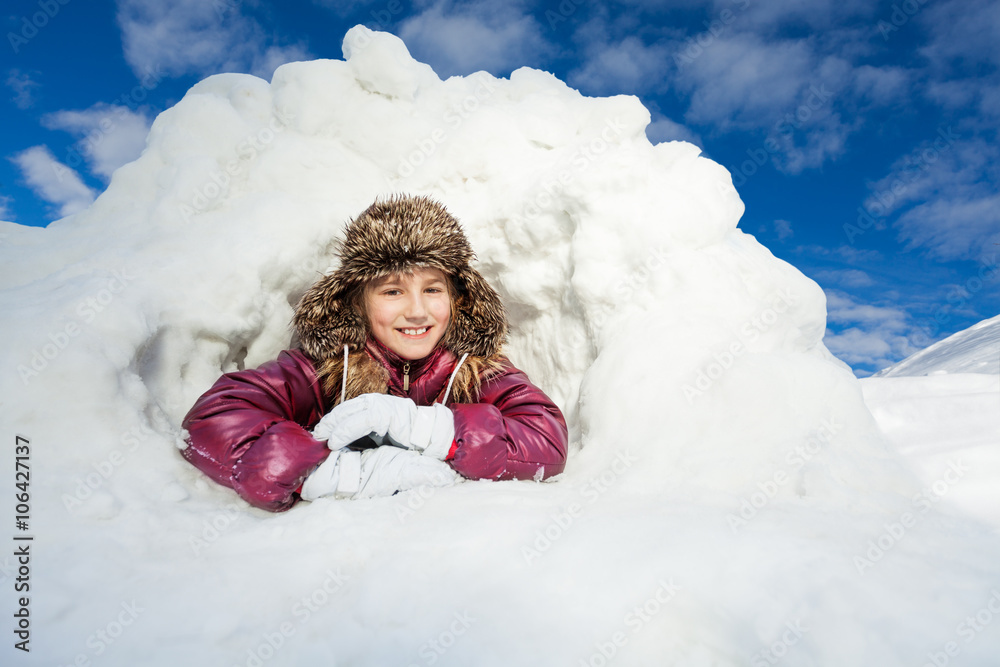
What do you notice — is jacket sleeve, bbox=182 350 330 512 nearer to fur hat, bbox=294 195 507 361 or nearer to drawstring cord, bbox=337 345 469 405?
drawstring cord, bbox=337 345 469 405

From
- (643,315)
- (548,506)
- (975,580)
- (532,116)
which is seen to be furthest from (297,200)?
(975,580)

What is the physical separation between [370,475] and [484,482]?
0.40m

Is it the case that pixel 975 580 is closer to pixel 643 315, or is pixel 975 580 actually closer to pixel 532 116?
pixel 643 315

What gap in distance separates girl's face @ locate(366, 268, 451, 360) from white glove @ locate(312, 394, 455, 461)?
506 mm

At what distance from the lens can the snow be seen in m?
0.98

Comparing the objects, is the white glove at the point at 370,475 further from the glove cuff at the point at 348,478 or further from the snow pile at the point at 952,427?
the snow pile at the point at 952,427

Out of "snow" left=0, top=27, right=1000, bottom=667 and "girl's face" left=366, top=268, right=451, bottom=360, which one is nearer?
"snow" left=0, top=27, right=1000, bottom=667

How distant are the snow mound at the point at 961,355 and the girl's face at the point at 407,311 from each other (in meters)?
3.11

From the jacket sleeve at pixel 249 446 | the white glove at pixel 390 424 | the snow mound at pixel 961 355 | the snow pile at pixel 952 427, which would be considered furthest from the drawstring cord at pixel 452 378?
the snow mound at pixel 961 355

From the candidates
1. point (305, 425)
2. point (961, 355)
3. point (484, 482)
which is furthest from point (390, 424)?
point (961, 355)

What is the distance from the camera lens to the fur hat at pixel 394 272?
233 cm

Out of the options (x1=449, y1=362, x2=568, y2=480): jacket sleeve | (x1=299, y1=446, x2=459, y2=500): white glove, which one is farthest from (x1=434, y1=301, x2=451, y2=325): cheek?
(x1=299, y1=446, x2=459, y2=500): white glove

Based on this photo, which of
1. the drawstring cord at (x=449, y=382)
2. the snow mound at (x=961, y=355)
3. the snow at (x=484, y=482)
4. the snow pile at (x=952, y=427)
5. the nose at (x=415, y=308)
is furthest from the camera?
the snow mound at (x=961, y=355)

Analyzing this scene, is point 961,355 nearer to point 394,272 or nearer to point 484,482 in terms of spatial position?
point 484,482
